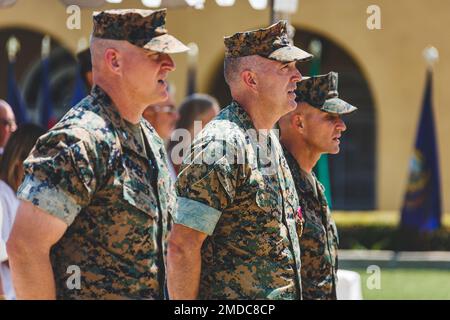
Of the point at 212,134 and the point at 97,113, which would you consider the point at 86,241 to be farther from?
the point at 212,134

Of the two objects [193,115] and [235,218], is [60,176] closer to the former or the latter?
[235,218]

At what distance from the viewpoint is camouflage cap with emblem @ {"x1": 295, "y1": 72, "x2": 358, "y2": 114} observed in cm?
532

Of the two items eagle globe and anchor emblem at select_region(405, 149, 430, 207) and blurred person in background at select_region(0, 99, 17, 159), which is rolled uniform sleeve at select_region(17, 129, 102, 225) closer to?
blurred person in background at select_region(0, 99, 17, 159)

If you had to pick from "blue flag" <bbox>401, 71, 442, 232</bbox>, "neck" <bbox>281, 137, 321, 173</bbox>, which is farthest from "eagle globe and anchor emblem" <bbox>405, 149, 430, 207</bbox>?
"neck" <bbox>281, 137, 321, 173</bbox>

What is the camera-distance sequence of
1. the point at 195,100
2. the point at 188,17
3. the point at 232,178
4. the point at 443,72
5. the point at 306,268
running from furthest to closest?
the point at 188,17, the point at 443,72, the point at 195,100, the point at 306,268, the point at 232,178

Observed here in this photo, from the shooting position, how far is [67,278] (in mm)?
3770

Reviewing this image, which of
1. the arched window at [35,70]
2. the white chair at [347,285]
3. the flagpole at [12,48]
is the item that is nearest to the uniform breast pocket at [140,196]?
the white chair at [347,285]

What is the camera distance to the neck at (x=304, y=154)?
5211 millimetres

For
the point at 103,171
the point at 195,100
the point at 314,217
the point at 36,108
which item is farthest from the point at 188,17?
the point at 103,171

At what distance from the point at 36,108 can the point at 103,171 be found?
1583cm

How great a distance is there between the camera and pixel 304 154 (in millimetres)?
5227

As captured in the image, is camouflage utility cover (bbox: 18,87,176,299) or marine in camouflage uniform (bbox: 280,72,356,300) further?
marine in camouflage uniform (bbox: 280,72,356,300)

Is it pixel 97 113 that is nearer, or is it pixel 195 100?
pixel 97 113

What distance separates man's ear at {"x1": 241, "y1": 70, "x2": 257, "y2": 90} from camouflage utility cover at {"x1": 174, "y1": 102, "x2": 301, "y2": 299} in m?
0.21
